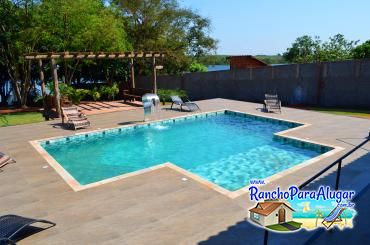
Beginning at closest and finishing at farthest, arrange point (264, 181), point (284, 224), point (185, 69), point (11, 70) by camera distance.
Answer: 1. point (284, 224)
2. point (264, 181)
3. point (11, 70)
4. point (185, 69)

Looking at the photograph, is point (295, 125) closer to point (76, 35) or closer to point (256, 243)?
point (256, 243)

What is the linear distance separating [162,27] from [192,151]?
20299 millimetres

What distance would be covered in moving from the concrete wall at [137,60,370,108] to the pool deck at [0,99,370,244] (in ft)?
32.5

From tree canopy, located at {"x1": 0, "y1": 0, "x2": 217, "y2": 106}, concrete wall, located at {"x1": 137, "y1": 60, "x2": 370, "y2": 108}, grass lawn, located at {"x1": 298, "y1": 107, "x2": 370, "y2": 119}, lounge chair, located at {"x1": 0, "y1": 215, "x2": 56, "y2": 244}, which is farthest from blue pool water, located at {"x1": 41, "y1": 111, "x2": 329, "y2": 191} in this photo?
tree canopy, located at {"x1": 0, "y1": 0, "x2": 217, "y2": 106}

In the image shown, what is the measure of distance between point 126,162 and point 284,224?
662 centimetres

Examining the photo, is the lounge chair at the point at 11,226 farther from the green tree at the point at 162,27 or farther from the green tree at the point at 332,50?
the green tree at the point at 332,50

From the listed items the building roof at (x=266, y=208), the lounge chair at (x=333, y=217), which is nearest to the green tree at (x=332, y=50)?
the lounge chair at (x=333, y=217)

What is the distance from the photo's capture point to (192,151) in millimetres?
11109

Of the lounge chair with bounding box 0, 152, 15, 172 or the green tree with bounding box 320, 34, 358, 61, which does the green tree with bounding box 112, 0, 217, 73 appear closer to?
the green tree with bounding box 320, 34, 358, 61

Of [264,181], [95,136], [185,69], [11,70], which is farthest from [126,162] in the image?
[185,69]

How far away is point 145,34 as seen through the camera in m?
28.5

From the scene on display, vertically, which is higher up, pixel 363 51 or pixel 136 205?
pixel 363 51

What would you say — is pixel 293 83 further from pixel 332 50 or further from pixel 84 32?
pixel 332 50

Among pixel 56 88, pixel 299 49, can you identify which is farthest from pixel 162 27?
pixel 299 49
